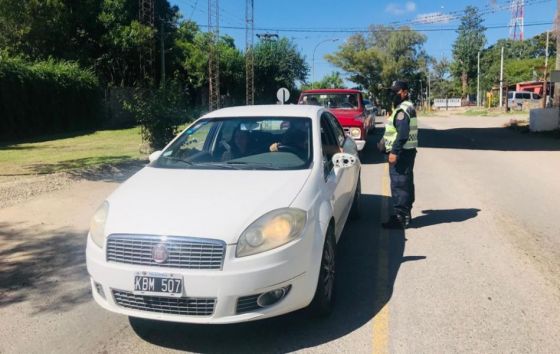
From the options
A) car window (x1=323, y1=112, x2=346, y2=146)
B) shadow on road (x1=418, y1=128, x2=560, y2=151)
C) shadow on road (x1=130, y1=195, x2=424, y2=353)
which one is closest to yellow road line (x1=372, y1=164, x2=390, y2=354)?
shadow on road (x1=130, y1=195, x2=424, y2=353)

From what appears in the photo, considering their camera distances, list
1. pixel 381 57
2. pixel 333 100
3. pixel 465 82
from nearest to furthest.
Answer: pixel 333 100 → pixel 381 57 → pixel 465 82

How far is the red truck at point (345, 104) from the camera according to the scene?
13.5m

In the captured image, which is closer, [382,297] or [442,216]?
[382,297]

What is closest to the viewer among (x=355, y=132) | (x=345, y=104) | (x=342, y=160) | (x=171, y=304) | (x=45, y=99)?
(x=171, y=304)

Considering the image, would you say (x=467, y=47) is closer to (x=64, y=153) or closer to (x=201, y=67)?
(x=201, y=67)

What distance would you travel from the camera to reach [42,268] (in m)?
5.68

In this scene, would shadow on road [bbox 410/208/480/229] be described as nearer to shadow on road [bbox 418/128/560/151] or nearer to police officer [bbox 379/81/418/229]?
police officer [bbox 379/81/418/229]

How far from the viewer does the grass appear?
12.8m

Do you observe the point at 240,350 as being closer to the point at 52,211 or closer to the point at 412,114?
the point at 412,114

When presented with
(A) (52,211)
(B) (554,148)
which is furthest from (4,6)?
(B) (554,148)

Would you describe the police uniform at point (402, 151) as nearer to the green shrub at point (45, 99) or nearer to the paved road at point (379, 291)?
the paved road at point (379, 291)

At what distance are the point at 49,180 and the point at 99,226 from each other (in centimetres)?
726

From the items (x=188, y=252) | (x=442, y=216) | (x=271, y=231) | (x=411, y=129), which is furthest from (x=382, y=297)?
(x=442, y=216)

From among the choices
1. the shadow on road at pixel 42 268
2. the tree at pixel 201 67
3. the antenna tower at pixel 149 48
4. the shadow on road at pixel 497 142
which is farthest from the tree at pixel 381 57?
the shadow on road at pixel 42 268
